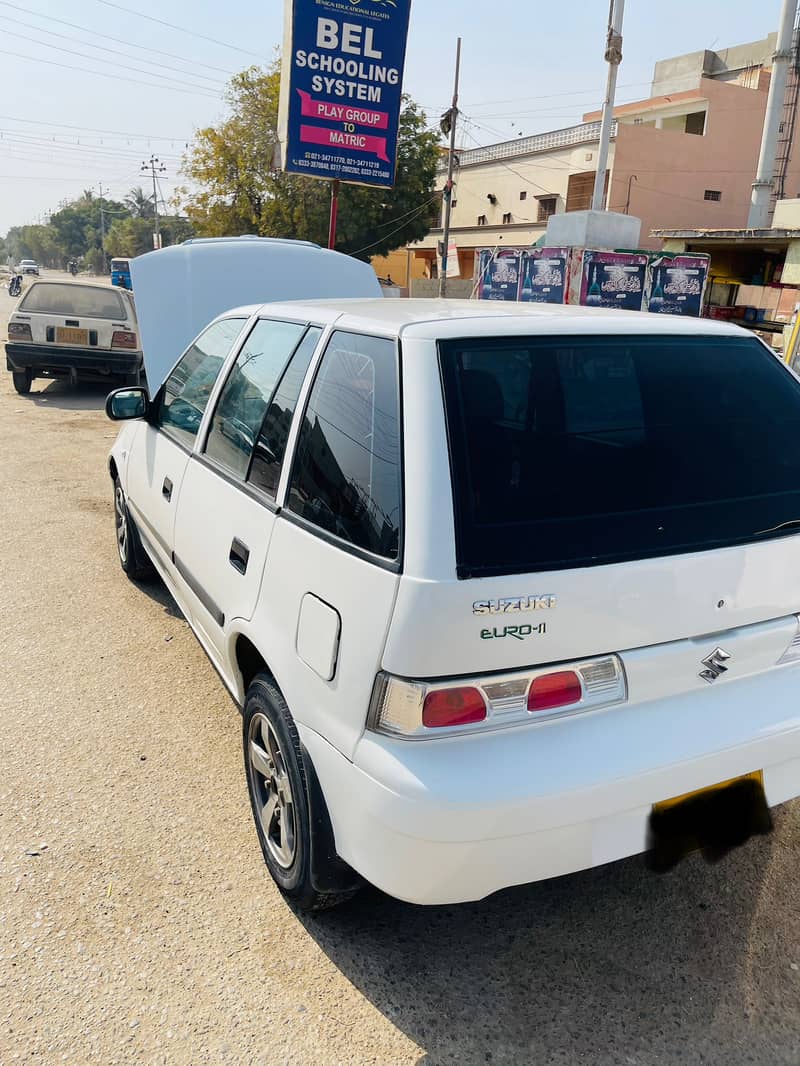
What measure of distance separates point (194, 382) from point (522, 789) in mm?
2442

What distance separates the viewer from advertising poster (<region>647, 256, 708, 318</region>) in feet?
38.9

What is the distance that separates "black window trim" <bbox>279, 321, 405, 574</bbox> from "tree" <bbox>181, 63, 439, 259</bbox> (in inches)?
1219

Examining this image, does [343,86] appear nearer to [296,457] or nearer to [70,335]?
[70,335]

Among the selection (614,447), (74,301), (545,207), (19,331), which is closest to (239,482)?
(614,447)

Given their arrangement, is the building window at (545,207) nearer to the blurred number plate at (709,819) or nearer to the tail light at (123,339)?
the tail light at (123,339)

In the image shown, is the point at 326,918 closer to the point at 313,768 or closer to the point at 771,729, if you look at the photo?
the point at 313,768

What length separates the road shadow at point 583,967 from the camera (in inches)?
77.0

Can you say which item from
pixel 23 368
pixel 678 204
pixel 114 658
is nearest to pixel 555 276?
pixel 23 368

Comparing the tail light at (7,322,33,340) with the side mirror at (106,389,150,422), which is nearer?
the side mirror at (106,389,150,422)

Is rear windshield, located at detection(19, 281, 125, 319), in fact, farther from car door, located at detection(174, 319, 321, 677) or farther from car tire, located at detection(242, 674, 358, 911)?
car tire, located at detection(242, 674, 358, 911)

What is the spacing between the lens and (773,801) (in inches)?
84.7

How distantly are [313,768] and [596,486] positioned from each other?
103cm

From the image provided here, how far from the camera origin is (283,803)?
233cm

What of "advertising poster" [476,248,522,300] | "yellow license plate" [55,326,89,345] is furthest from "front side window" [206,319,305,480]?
"advertising poster" [476,248,522,300]
